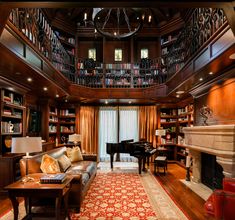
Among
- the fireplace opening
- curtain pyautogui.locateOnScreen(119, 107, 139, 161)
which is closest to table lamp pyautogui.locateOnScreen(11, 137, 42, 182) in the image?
the fireplace opening

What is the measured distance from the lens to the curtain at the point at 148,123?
9.27 meters

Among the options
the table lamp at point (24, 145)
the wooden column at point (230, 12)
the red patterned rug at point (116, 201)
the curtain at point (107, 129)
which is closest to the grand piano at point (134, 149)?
the red patterned rug at point (116, 201)

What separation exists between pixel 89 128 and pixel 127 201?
545 centimetres

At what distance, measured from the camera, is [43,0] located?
1.71 meters

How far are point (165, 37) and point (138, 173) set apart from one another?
5690 millimetres

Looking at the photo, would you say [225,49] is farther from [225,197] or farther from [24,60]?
[24,60]

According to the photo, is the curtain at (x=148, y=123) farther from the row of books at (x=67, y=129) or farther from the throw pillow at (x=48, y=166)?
the throw pillow at (x=48, y=166)

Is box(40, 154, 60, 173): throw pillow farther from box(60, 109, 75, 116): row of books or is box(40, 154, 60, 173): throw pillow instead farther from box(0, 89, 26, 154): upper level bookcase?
box(60, 109, 75, 116): row of books

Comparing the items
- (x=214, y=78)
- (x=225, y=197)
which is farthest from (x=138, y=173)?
(x=225, y=197)

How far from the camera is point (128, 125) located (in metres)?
9.54

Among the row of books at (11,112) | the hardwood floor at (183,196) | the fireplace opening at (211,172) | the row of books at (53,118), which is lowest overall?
the hardwood floor at (183,196)

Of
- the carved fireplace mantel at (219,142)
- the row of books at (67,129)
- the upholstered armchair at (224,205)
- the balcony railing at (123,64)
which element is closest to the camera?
the upholstered armchair at (224,205)

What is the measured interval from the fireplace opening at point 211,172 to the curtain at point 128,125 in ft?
13.1

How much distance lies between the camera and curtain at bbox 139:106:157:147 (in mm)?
9273
